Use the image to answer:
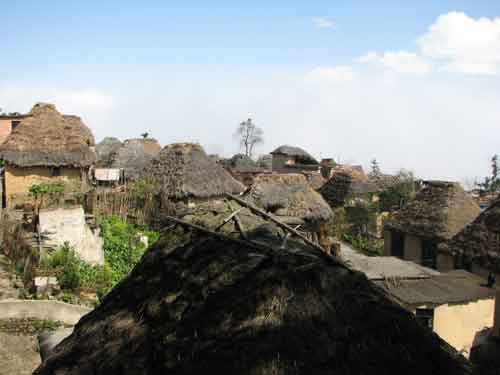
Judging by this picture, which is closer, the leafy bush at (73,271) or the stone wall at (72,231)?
the leafy bush at (73,271)

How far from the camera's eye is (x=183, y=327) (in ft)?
9.89

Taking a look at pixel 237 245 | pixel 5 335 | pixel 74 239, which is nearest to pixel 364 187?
pixel 74 239

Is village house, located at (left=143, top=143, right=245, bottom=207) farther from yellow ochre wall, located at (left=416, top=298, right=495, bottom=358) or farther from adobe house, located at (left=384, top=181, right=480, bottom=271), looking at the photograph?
yellow ochre wall, located at (left=416, top=298, right=495, bottom=358)

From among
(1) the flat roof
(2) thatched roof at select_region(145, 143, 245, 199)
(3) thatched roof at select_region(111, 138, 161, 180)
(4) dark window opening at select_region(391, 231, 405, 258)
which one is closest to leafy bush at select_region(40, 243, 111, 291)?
(2) thatched roof at select_region(145, 143, 245, 199)

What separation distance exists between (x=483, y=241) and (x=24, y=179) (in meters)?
17.0

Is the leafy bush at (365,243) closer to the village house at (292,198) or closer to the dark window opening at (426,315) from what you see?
the village house at (292,198)

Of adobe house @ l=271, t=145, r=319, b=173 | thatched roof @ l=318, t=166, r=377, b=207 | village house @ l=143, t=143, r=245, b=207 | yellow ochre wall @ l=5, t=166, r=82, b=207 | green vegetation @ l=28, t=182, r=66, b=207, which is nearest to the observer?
green vegetation @ l=28, t=182, r=66, b=207

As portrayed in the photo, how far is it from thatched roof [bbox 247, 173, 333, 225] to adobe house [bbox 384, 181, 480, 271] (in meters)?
4.39

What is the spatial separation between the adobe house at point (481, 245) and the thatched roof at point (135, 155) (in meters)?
18.5

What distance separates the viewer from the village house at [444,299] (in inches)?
401

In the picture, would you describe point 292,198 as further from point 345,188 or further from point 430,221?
point 345,188

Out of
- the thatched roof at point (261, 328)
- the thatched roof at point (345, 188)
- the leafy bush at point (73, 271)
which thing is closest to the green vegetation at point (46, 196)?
the leafy bush at point (73, 271)

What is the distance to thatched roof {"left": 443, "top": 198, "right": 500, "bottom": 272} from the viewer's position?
12.3 m

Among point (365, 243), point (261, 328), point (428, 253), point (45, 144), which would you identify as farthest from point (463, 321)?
point (45, 144)
